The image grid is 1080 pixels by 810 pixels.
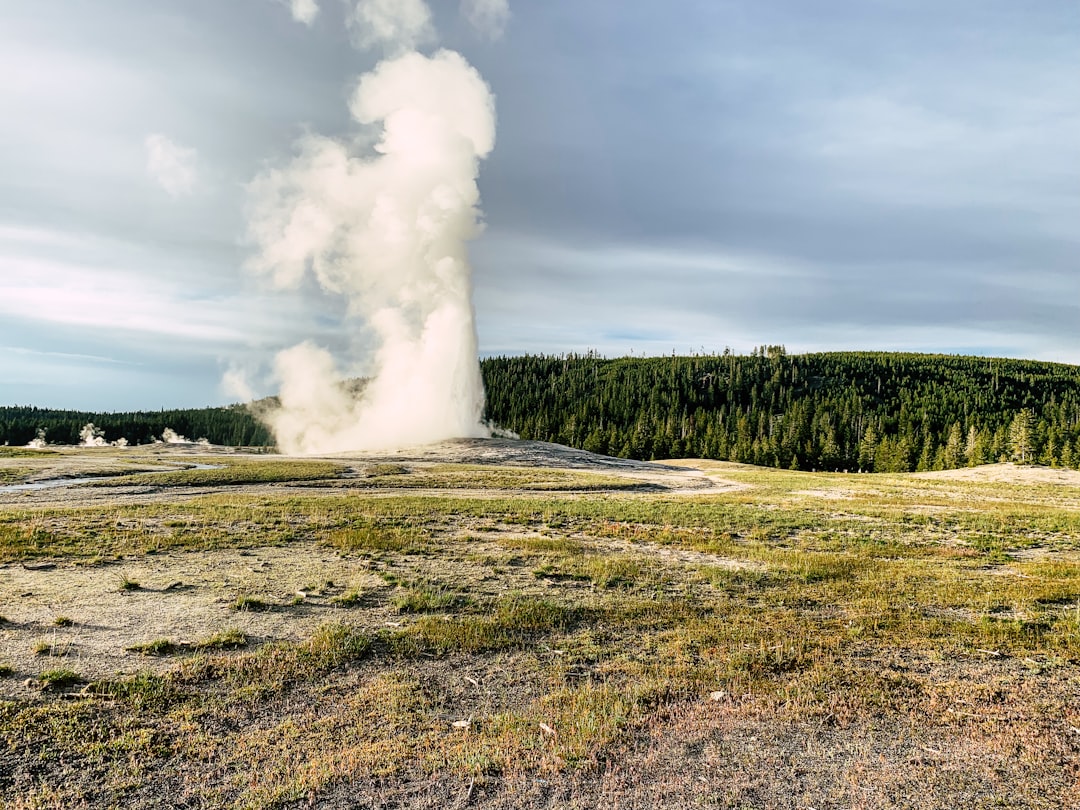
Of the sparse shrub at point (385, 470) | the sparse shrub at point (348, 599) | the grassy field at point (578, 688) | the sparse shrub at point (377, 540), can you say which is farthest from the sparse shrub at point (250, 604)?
the sparse shrub at point (385, 470)

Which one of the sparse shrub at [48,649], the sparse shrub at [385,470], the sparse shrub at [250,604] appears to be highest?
the sparse shrub at [48,649]

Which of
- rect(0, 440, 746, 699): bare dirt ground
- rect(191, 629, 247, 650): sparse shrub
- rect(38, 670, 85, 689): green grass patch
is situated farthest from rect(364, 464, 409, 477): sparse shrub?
rect(38, 670, 85, 689): green grass patch

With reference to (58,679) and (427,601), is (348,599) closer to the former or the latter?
(427,601)

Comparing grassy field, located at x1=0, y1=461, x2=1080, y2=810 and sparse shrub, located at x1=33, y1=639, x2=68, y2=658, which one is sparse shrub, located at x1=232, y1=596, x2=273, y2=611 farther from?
sparse shrub, located at x1=33, y1=639, x2=68, y2=658

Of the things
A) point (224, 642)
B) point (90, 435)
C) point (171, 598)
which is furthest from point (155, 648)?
point (90, 435)

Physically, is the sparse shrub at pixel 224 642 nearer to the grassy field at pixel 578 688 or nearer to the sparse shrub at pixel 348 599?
the grassy field at pixel 578 688

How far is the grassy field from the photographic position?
7.47 metres

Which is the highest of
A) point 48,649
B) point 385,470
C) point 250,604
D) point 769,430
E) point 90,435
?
point 769,430

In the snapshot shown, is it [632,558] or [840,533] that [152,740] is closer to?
[632,558]

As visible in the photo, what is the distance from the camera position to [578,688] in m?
10.4

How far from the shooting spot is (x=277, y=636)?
42.0 ft

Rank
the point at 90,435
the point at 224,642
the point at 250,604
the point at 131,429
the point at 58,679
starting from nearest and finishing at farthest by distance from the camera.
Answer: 1. the point at 58,679
2. the point at 224,642
3. the point at 250,604
4. the point at 90,435
5. the point at 131,429

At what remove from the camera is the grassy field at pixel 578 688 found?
747 centimetres

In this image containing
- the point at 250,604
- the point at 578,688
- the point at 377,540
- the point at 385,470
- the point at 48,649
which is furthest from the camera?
the point at 385,470
